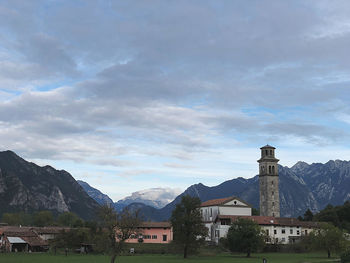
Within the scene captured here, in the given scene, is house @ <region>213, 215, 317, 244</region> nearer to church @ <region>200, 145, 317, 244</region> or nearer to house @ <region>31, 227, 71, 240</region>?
church @ <region>200, 145, 317, 244</region>

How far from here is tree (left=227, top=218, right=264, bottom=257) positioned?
277 ft

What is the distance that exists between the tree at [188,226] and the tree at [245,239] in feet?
22.5

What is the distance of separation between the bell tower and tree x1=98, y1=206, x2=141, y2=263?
3925 inches

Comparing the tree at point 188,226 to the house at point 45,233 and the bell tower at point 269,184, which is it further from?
the bell tower at point 269,184

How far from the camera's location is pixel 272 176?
145m

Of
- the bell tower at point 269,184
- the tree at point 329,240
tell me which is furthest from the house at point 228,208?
the tree at point 329,240

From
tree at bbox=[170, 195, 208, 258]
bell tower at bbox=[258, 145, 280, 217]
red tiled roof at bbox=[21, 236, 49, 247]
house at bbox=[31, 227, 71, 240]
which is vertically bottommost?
red tiled roof at bbox=[21, 236, 49, 247]

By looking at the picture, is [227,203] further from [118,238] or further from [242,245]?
[118,238]

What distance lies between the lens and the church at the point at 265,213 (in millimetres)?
114812

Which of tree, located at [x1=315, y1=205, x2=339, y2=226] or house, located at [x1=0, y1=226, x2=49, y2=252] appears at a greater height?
tree, located at [x1=315, y1=205, x2=339, y2=226]

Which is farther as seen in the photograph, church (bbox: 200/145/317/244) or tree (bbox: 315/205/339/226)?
tree (bbox: 315/205/339/226)

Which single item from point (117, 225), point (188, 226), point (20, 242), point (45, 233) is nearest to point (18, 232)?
point (20, 242)

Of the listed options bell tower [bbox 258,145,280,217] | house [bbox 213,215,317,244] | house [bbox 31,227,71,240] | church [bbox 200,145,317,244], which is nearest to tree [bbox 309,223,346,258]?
church [bbox 200,145,317,244]

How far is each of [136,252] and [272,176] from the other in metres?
66.7
